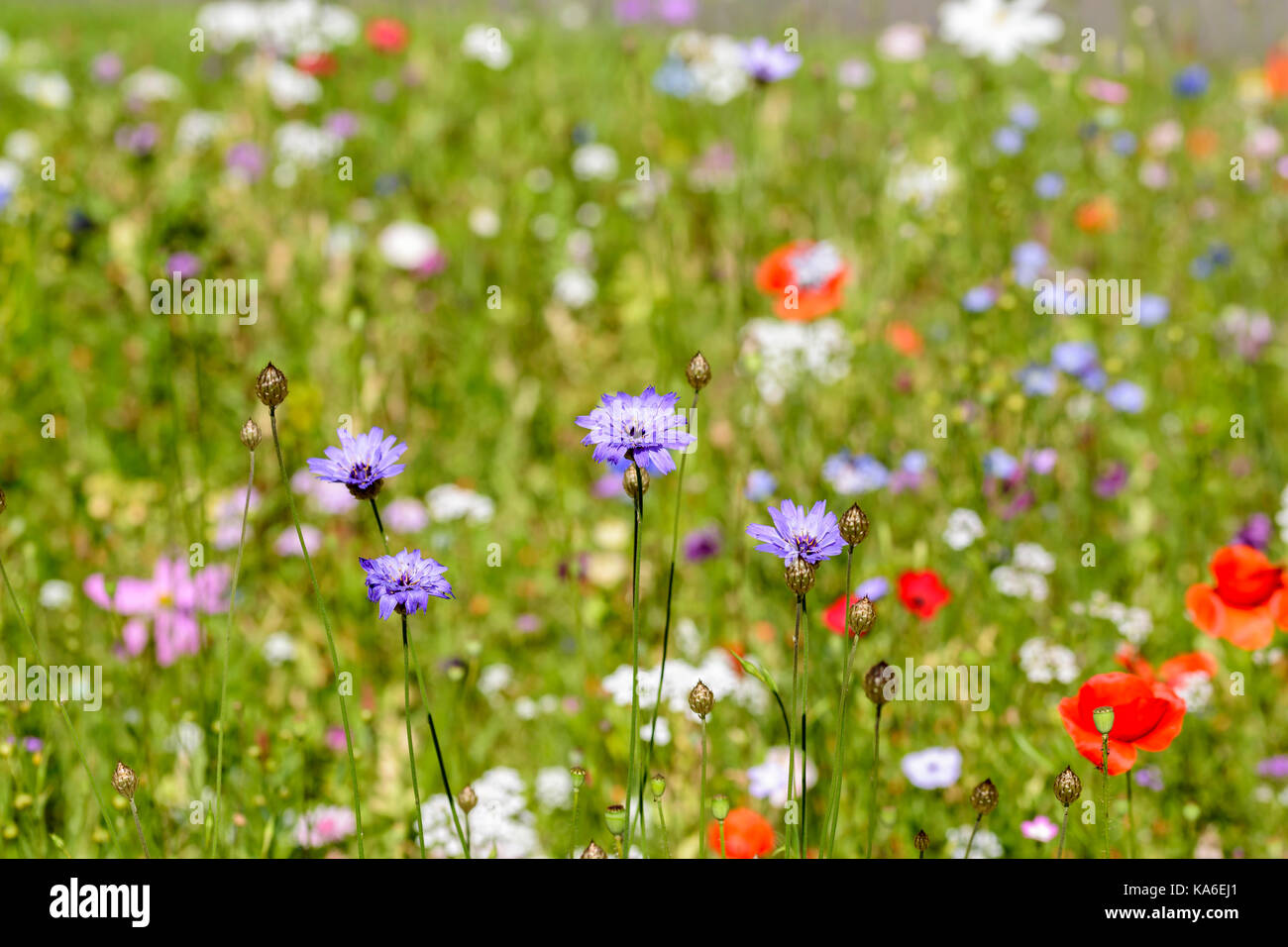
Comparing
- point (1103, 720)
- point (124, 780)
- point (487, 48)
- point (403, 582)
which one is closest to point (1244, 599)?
point (1103, 720)

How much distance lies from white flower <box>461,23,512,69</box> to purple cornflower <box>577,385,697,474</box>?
2713mm

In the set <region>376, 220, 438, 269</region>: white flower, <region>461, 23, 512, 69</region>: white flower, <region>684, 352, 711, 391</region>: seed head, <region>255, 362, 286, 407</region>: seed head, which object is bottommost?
<region>255, 362, 286, 407</region>: seed head

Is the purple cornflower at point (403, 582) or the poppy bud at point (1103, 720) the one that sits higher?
the purple cornflower at point (403, 582)

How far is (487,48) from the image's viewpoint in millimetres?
3477

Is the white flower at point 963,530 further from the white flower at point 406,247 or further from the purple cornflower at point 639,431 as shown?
the white flower at point 406,247

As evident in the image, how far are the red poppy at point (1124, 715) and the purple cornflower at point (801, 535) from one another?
320mm

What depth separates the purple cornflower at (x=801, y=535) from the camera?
0.94 meters

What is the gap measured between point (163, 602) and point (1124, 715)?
1377mm

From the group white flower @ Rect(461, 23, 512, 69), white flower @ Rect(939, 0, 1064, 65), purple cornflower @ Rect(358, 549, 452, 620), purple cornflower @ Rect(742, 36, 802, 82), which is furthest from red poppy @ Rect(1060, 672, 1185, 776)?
white flower @ Rect(461, 23, 512, 69)

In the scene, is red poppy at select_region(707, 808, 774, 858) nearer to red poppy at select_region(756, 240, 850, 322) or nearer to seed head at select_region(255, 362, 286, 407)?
seed head at select_region(255, 362, 286, 407)

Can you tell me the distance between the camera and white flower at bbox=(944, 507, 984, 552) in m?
1.64

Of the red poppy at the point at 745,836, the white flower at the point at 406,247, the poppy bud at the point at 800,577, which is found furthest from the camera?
the white flower at the point at 406,247

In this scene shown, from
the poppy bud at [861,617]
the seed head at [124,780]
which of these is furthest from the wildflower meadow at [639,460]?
the seed head at [124,780]

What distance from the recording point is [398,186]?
3027 mm
